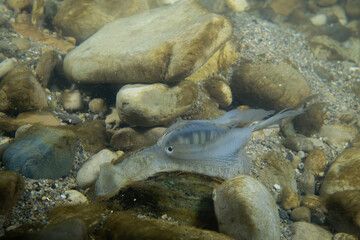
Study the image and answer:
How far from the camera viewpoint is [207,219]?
8.09 feet

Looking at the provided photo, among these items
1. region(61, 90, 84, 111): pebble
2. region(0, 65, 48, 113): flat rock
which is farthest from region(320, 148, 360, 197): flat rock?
region(0, 65, 48, 113): flat rock

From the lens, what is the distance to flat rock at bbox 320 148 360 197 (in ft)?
11.2

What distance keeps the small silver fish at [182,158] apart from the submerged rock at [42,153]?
2.34 feet

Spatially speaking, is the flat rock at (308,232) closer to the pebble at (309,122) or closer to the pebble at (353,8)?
the pebble at (309,122)

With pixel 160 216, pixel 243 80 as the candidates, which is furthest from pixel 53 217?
pixel 243 80

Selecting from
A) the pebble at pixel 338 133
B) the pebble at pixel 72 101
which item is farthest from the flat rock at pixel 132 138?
the pebble at pixel 338 133

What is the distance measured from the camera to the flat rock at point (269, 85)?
464cm

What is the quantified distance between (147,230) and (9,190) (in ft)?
4.72

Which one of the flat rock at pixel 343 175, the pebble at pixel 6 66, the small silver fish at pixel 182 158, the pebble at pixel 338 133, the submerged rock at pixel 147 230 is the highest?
the pebble at pixel 6 66

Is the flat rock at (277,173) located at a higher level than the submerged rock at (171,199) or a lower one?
lower

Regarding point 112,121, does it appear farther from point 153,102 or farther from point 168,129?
point 168,129

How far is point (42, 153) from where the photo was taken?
2781 mm

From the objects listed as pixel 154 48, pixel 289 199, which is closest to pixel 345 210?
pixel 289 199

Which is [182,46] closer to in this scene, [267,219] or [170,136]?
[170,136]
